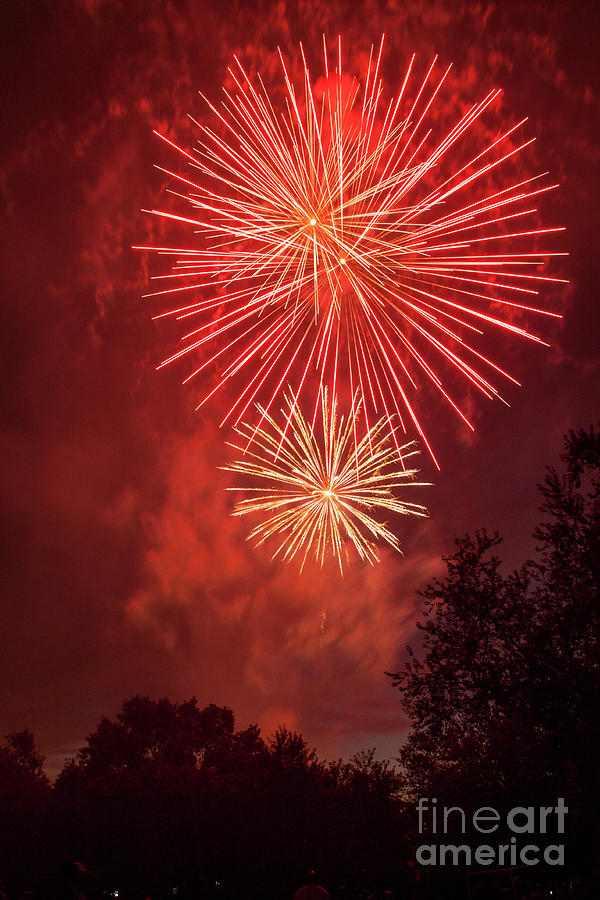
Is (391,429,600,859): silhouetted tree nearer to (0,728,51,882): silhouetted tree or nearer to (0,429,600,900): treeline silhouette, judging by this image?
(0,429,600,900): treeline silhouette

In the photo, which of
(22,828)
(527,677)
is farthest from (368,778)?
(527,677)

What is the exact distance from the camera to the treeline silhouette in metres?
15.6

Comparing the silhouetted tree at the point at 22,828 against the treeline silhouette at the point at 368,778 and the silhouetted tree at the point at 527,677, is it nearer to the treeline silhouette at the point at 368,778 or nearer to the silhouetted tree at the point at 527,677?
the treeline silhouette at the point at 368,778

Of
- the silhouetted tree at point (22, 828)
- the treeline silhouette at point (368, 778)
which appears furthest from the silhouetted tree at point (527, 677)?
the silhouetted tree at point (22, 828)

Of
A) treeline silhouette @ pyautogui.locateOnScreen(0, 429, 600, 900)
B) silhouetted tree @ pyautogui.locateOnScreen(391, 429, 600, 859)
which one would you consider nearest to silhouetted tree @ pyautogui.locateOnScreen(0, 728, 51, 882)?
treeline silhouette @ pyautogui.locateOnScreen(0, 429, 600, 900)

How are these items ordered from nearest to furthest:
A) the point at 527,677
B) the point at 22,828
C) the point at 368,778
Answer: the point at 527,677 → the point at 22,828 → the point at 368,778

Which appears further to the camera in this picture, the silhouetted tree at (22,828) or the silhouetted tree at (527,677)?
the silhouetted tree at (22,828)

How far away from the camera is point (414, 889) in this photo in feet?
56.2

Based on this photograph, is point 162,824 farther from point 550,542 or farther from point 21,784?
point 550,542

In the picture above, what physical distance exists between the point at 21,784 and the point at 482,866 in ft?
141

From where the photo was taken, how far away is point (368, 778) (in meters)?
54.3

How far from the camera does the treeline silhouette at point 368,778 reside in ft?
51.0

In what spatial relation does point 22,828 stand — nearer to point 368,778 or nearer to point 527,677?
point 368,778

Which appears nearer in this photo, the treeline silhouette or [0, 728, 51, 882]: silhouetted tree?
the treeline silhouette
